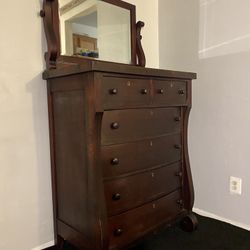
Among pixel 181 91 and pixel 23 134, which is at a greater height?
pixel 181 91

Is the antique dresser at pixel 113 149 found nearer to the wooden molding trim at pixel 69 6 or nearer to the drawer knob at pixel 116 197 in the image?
the drawer knob at pixel 116 197

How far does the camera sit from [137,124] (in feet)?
4.95

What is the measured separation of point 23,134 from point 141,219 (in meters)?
0.85

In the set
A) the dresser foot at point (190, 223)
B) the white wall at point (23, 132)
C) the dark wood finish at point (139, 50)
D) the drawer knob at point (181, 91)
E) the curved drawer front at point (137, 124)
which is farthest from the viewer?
the dark wood finish at point (139, 50)

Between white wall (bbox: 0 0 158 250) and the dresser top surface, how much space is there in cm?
14

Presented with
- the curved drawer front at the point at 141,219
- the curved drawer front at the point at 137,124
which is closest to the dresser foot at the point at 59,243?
the curved drawer front at the point at 141,219

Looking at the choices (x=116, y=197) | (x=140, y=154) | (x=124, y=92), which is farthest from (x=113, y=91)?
(x=116, y=197)

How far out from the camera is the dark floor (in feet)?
5.54

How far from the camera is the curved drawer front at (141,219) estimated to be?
4.61ft

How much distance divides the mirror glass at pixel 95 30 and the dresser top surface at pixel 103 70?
0.41 feet

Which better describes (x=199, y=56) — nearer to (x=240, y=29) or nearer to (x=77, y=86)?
(x=240, y=29)

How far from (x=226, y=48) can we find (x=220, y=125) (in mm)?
562

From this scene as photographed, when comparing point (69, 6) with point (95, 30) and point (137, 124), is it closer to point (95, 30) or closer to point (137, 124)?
point (95, 30)

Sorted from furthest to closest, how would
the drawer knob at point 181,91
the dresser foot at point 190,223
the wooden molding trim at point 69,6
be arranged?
the dresser foot at point 190,223 → the drawer knob at point 181,91 → the wooden molding trim at point 69,6
